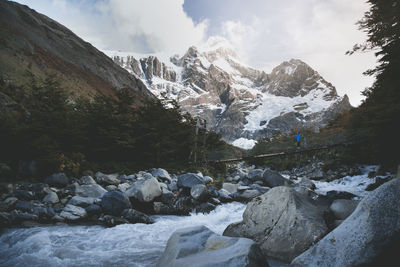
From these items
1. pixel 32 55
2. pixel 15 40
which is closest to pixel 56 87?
pixel 32 55

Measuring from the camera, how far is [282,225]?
3859mm

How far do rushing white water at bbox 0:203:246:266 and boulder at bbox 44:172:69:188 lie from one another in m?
3.23

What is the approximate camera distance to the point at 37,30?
1459 inches

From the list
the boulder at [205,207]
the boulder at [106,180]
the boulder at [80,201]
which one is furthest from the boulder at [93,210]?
the boulder at [205,207]

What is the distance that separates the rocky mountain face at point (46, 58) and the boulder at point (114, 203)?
1290 cm

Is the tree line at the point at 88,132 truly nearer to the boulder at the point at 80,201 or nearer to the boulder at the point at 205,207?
the boulder at the point at 80,201

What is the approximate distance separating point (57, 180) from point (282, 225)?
8021 millimetres

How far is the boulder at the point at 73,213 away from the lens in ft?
18.1

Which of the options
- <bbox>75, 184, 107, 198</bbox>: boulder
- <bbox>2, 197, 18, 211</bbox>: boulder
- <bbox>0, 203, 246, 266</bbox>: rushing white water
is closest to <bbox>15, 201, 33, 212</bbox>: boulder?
<bbox>2, 197, 18, 211</bbox>: boulder

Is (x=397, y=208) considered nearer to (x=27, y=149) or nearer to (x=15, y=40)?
(x=27, y=149)

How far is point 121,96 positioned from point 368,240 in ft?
44.5

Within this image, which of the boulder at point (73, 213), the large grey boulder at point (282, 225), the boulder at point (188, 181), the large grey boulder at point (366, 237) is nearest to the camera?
the large grey boulder at point (366, 237)

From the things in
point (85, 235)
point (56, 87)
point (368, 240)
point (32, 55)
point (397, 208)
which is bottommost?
point (85, 235)

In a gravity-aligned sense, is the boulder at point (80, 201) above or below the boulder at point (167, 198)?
above
